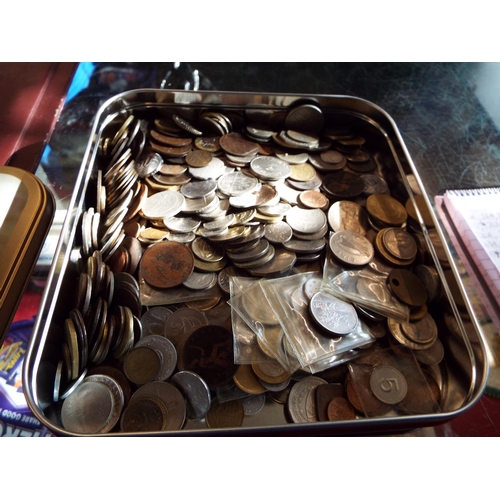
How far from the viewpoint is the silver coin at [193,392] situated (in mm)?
871

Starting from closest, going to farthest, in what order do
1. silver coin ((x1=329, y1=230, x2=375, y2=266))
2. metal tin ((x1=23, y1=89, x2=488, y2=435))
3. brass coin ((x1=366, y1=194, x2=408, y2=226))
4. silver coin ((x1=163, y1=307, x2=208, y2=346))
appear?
metal tin ((x1=23, y1=89, x2=488, y2=435)) < silver coin ((x1=163, y1=307, x2=208, y2=346)) < silver coin ((x1=329, y1=230, x2=375, y2=266)) < brass coin ((x1=366, y1=194, x2=408, y2=226))

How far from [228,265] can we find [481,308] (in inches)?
28.5

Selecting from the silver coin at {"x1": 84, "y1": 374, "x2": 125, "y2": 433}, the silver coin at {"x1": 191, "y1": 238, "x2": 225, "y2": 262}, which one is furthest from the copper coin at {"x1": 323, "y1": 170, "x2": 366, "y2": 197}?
the silver coin at {"x1": 84, "y1": 374, "x2": 125, "y2": 433}

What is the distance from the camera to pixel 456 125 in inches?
61.2

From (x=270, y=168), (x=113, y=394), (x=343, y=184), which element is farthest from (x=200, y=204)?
(x=113, y=394)

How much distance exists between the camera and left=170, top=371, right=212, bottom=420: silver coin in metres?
0.87

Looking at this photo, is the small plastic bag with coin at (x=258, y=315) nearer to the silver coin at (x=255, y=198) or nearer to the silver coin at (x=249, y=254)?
the silver coin at (x=249, y=254)

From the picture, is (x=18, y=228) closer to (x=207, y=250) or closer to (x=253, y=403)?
(x=207, y=250)

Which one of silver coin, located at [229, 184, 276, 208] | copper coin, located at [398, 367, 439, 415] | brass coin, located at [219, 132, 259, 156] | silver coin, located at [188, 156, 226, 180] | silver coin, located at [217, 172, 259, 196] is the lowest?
copper coin, located at [398, 367, 439, 415]

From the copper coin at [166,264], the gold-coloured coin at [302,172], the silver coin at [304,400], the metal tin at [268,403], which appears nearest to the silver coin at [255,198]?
the gold-coloured coin at [302,172]

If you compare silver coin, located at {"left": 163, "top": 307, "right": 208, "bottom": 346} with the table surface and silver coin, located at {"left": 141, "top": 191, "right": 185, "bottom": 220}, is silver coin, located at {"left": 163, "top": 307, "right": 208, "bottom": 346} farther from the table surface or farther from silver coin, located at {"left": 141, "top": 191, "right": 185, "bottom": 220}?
the table surface

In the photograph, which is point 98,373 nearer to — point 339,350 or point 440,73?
point 339,350

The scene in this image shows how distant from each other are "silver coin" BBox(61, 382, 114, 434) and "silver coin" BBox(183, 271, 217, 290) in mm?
338

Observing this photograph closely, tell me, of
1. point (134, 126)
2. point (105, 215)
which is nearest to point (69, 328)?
point (105, 215)
